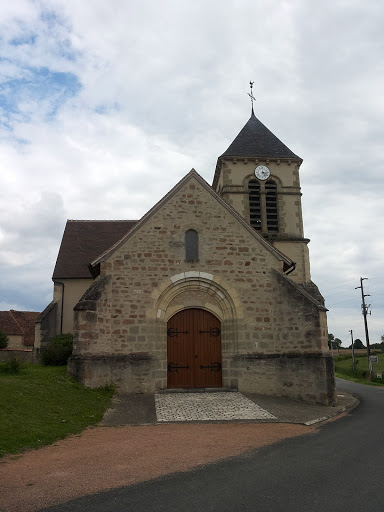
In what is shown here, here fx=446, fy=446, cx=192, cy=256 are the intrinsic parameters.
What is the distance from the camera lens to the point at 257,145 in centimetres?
2747

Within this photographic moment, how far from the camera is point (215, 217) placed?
51.2 feet

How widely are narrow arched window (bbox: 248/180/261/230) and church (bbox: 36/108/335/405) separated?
887 cm

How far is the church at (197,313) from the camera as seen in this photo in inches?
540

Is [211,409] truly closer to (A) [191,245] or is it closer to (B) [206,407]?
(B) [206,407]

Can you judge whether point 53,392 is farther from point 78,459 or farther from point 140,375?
point 78,459

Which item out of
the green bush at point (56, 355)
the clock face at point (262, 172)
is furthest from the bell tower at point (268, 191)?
the green bush at point (56, 355)

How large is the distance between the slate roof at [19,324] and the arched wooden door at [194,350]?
2466 centimetres

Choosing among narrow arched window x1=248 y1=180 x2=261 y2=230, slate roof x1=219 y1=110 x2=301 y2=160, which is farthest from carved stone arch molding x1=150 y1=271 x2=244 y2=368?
slate roof x1=219 y1=110 x2=301 y2=160

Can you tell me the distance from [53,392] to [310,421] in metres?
6.39

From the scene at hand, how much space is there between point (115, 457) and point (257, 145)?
76.7 ft

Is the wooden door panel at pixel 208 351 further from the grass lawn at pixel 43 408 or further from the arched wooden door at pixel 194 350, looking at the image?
the grass lawn at pixel 43 408

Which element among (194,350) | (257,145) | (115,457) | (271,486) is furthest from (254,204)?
(271,486)

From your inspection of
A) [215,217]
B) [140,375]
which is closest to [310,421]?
[140,375]

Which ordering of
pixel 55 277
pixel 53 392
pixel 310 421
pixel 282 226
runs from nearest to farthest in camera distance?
1. pixel 310 421
2. pixel 53 392
3. pixel 55 277
4. pixel 282 226
